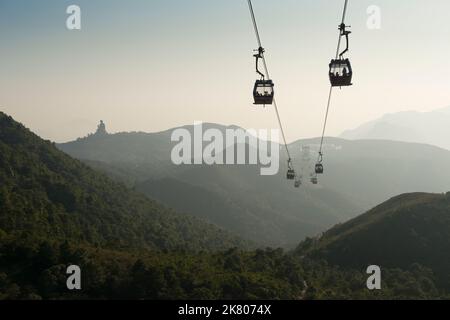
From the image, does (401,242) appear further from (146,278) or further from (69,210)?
(69,210)

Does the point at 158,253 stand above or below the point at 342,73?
below

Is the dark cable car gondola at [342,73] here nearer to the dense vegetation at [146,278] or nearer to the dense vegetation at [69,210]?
the dense vegetation at [146,278]

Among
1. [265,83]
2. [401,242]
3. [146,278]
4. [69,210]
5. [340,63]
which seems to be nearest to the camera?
[340,63]

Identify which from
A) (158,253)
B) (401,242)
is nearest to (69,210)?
(158,253)

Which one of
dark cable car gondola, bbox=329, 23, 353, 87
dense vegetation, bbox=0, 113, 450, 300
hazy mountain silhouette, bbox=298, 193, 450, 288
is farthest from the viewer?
hazy mountain silhouette, bbox=298, 193, 450, 288

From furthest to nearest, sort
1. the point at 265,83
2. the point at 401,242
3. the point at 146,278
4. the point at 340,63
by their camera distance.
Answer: the point at 401,242 < the point at 146,278 < the point at 265,83 < the point at 340,63

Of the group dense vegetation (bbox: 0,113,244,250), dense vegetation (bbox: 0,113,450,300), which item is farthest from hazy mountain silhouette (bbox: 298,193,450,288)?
dense vegetation (bbox: 0,113,244,250)

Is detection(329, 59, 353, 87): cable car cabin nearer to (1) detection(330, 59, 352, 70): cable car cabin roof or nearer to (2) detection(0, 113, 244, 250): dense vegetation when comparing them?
(1) detection(330, 59, 352, 70): cable car cabin roof

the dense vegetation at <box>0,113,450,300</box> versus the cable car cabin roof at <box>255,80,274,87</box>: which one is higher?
the cable car cabin roof at <box>255,80,274,87</box>
